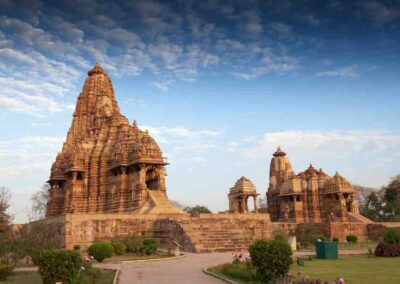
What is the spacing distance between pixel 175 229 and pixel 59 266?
60.3 feet

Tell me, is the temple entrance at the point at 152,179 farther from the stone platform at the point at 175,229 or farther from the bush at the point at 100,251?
the bush at the point at 100,251

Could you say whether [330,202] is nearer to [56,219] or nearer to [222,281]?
[56,219]

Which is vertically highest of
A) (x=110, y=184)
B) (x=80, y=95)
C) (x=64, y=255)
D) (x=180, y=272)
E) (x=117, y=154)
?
(x=80, y=95)

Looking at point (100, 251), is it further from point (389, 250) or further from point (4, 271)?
point (389, 250)

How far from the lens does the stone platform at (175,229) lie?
1104 inches

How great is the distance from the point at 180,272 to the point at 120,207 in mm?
26042

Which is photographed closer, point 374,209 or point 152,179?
point 152,179

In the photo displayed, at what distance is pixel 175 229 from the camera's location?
29.5 metres

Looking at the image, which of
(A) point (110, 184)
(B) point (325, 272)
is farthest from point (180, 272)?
(A) point (110, 184)

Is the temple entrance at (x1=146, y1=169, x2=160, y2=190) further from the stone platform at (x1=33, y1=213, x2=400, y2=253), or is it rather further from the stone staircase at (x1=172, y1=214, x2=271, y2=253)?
the stone staircase at (x1=172, y1=214, x2=271, y2=253)

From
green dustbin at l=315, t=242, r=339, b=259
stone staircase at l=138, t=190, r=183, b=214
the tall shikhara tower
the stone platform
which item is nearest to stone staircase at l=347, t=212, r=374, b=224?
the stone platform

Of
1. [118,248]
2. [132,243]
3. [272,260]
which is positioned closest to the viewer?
[272,260]

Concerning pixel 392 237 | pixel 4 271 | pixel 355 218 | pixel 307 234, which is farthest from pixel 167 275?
pixel 355 218

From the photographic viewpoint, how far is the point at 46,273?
454 inches
